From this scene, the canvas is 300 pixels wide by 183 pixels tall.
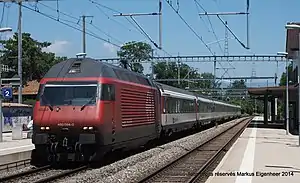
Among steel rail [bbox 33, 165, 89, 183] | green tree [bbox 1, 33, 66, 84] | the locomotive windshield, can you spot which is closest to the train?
the locomotive windshield

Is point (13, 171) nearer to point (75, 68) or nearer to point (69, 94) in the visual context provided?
point (69, 94)

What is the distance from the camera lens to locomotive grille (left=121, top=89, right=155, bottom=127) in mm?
16828

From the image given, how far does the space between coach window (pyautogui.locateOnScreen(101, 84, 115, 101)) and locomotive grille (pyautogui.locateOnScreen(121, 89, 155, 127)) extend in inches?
39.0

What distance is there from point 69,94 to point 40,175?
8.38ft

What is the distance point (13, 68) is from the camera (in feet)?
233

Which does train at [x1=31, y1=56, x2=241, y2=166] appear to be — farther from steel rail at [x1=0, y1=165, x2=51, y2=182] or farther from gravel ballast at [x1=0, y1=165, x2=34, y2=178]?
gravel ballast at [x1=0, y1=165, x2=34, y2=178]

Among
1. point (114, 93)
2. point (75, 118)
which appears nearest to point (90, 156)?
point (75, 118)

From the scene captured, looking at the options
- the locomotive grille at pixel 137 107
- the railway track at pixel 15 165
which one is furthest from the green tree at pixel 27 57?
the railway track at pixel 15 165

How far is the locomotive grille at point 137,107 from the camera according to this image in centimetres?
1683

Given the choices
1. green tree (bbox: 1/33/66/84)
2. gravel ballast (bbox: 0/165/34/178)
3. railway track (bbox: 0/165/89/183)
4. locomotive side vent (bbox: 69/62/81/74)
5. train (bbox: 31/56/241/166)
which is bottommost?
gravel ballast (bbox: 0/165/34/178)

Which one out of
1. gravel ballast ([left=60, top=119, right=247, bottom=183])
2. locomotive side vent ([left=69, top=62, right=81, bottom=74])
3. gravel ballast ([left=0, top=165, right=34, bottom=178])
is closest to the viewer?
gravel ballast ([left=60, top=119, right=247, bottom=183])

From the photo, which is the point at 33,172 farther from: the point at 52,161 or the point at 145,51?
the point at 145,51

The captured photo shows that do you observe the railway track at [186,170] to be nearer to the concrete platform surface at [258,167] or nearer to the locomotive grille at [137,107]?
the concrete platform surface at [258,167]

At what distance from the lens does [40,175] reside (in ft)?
46.5
